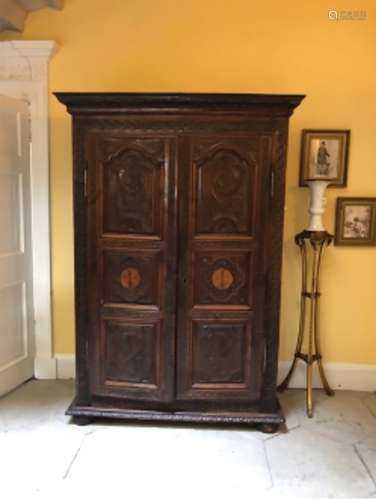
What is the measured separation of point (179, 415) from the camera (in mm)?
2527

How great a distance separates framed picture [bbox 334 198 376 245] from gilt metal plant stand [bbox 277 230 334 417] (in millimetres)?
159

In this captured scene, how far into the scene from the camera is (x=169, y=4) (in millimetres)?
2859

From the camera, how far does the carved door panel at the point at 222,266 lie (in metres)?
2.35

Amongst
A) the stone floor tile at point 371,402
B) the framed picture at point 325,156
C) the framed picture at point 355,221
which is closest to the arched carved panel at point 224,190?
the framed picture at point 325,156

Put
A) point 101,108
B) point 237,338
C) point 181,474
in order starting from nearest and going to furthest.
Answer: point 181,474
point 101,108
point 237,338

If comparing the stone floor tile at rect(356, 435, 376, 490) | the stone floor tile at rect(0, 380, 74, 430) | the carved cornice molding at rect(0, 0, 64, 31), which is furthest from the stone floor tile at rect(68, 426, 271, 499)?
the carved cornice molding at rect(0, 0, 64, 31)

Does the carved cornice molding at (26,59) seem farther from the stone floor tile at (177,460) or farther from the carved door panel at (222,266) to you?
the stone floor tile at (177,460)

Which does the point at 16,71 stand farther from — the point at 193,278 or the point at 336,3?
the point at 336,3

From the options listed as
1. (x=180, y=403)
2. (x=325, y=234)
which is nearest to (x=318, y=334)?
(x=325, y=234)

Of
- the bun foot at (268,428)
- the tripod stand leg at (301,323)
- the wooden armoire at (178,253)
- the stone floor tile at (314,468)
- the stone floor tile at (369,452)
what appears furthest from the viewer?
the tripod stand leg at (301,323)

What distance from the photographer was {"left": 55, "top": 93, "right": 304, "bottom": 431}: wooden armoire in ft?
7.62

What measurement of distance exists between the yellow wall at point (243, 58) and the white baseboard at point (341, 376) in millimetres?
613

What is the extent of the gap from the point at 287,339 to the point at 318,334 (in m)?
0.22

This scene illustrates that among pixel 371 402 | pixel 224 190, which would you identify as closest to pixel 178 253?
pixel 224 190
